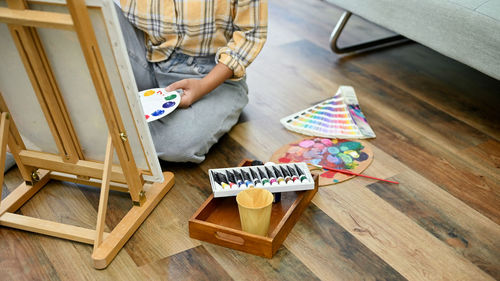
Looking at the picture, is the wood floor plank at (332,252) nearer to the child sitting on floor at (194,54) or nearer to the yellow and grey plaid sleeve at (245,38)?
the child sitting on floor at (194,54)

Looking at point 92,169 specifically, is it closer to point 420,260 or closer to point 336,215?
point 336,215

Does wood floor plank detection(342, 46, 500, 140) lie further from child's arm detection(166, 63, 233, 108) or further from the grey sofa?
child's arm detection(166, 63, 233, 108)

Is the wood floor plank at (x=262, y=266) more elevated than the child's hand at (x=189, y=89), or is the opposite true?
the child's hand at (x=189, y=89)

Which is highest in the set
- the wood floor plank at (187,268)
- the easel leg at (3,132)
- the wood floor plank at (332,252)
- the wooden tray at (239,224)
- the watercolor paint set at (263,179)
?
the easel leg at (3,132)

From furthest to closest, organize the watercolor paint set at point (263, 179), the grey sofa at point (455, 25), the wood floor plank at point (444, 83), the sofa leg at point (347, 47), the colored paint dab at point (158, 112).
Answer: the sofa leg at point (347, 47) < the wood floor plank at point (444, 83) < the grey sofa at point (455, 25) < the colored paint dab at point (158, 112) < the watercolor paint set at point (263, 179)

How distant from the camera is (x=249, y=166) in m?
1.29

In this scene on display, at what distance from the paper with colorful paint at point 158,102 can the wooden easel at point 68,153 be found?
165 millimetres

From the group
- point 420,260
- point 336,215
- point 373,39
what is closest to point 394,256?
point 420,260

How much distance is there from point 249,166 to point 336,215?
10.0 inches

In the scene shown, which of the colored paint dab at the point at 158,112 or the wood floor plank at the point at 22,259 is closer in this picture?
the wood floor plank at the point at 22,259

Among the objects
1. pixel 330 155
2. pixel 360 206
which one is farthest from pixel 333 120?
pixel 360 206

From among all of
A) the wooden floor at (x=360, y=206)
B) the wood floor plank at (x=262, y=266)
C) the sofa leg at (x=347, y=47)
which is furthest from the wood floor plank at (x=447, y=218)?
the sofa leg at (x=347, y=47)

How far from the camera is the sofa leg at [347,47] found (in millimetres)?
1995

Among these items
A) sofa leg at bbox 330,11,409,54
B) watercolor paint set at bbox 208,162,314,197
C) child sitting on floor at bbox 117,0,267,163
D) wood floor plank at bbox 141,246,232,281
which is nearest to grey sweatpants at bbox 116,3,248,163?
child sitting on floor at bbox 117,0,267,163
